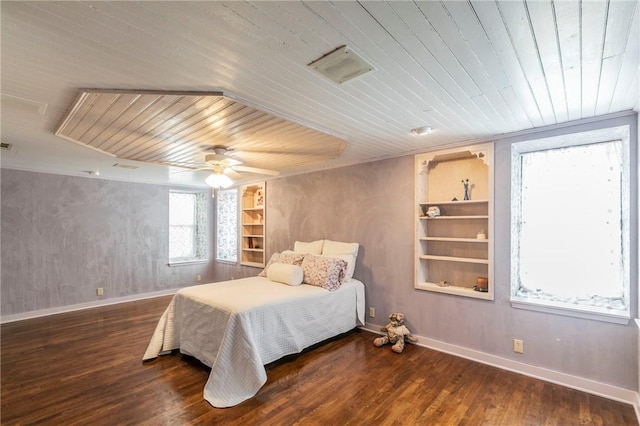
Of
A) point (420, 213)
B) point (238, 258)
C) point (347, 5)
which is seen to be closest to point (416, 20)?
point (347, 5)

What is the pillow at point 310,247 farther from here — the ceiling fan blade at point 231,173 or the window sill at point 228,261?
the window sill at point 228,261

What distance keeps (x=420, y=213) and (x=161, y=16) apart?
308 centimetres

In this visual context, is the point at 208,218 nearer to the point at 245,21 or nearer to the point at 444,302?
the point at 444,302

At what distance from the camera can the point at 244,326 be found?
2.53 m

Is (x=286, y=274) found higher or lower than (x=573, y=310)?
higher

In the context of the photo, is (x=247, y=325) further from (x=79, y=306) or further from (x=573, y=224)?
(x=79, y=306)

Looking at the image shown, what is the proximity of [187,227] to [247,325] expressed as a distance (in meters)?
4.62

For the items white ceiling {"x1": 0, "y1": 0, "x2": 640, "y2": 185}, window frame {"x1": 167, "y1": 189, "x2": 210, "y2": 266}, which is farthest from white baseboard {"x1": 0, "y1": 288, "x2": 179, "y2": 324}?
white ceiling {"x1": 0, "y1": 0, "x2": 640, "y2": 185}

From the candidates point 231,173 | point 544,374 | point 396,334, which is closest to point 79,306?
point 231,173

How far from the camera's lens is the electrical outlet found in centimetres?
283

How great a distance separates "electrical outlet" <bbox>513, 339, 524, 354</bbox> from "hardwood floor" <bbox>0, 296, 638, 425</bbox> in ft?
0.73

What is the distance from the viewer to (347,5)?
3.92 ft

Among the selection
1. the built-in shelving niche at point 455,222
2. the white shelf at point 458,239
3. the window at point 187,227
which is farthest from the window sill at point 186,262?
the white shelf at point 458,239

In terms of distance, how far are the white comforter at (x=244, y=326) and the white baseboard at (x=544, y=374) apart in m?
1.10
